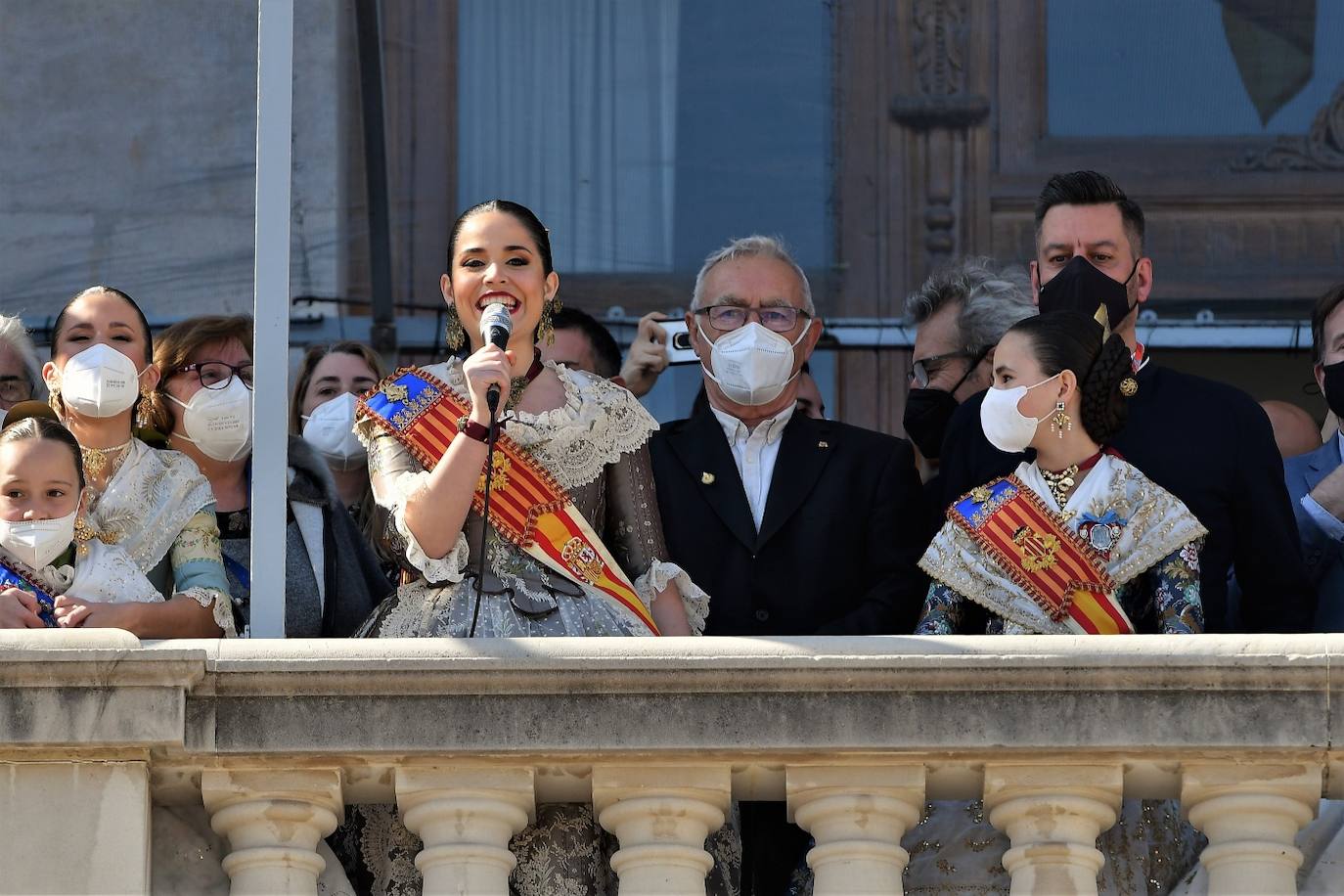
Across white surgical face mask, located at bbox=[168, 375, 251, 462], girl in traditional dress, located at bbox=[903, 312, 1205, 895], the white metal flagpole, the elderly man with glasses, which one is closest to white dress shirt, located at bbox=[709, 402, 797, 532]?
the elderly man with glasses

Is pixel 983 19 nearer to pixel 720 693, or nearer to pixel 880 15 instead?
pixel 880 15

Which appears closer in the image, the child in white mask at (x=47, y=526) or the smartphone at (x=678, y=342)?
the child in white mask at (x=47, y=526)

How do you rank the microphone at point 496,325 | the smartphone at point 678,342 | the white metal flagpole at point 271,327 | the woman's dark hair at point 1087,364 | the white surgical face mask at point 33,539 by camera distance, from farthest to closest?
1. the smartphone at point 678,342
2. the woman's dark hair at point 1087,364
3. the white surgical face mask at point 33,539
4. the microphone at point 496,325
5. the white metal flagpole at point 271,327

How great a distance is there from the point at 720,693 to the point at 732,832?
0.60 metres

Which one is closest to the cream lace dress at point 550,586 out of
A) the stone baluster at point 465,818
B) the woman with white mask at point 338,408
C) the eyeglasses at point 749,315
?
the stone baluster at point 465,818

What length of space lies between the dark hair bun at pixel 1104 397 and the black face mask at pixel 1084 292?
287 millimetres

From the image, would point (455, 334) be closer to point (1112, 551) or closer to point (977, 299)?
point (1112, 551)

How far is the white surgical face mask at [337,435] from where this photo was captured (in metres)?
7.05

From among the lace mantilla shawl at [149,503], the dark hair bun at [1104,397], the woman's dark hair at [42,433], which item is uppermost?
the dark hair bun at [1104,397]

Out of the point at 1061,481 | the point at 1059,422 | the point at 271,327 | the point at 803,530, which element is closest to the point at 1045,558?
the point at 1061,481

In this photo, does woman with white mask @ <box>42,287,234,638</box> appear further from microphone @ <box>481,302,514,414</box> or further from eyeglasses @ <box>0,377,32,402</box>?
microphone @ <box>481,302,514,414</box>

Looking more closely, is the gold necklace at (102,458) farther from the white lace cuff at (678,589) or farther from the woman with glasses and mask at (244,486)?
the white lace cuff at (678,589)

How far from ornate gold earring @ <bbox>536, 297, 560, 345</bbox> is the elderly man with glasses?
0.54 meters

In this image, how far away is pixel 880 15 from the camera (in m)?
9.70
